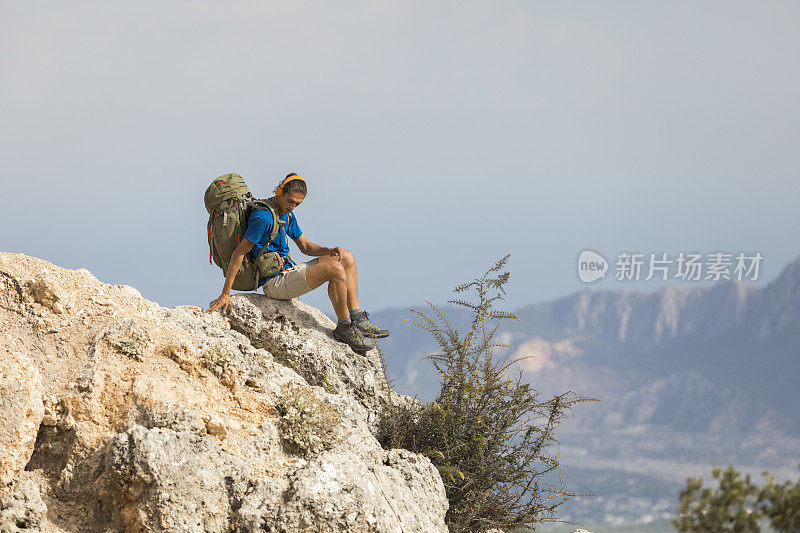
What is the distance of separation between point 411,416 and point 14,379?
422 cm

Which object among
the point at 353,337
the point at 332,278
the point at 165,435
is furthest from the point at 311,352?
the point at 165,435

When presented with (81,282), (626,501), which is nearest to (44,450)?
(81,282)

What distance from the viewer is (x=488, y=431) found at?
868 cm

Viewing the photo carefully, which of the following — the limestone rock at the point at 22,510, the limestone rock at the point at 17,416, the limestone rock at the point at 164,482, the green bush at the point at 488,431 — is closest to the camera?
the limestone rock at the point at 22,510

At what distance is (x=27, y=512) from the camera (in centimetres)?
630

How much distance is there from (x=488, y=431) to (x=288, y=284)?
9.90ft

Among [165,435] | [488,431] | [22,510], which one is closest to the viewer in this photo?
[22,510]

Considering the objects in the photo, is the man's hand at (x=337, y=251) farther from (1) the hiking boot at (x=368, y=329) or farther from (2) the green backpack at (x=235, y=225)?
(1) the hiking boot at (x=368, y=329)

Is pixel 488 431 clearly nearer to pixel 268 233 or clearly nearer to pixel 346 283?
pixel 346 283

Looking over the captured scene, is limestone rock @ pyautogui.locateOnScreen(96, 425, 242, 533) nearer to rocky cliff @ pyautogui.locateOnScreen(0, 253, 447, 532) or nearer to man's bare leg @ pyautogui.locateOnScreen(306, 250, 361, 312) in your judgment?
rocky cliff @ pyautogui.locateOnScreen(0, 253, 447, 532)

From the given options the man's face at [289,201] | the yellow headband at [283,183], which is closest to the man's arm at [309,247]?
the man's face at [289,201]

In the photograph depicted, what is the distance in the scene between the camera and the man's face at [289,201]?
30.7 ft

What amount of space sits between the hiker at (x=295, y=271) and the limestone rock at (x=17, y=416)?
2590 mm

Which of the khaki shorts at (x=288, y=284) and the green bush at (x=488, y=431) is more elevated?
the khaki shorts at (x=288, y=284)
